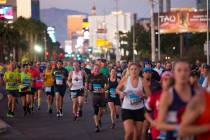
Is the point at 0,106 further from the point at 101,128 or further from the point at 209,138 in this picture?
the point at 209,138

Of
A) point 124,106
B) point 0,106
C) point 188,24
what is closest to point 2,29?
point 188,24

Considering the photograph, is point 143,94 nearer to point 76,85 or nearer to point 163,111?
point 163,111

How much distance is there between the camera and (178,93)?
241 inches

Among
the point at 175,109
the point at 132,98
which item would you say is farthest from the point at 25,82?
the point at 175,109

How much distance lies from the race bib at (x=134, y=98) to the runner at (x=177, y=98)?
4.39 m

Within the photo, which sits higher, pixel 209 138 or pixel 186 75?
pixel 186 75

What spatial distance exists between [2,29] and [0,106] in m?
48.4

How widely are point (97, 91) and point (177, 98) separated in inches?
407

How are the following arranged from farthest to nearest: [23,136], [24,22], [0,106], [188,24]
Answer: [24,22], [188,24], [0,106], [23,136]

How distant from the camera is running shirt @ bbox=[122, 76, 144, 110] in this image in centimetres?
1053

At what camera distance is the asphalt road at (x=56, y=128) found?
1492cm

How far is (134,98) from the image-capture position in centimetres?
1063

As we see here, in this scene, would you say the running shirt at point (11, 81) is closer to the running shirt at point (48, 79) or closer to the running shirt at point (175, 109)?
the running shirt at point (48, 79)

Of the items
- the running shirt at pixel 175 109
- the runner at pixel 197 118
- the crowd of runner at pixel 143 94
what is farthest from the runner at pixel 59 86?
the runner at pixel 197 118
